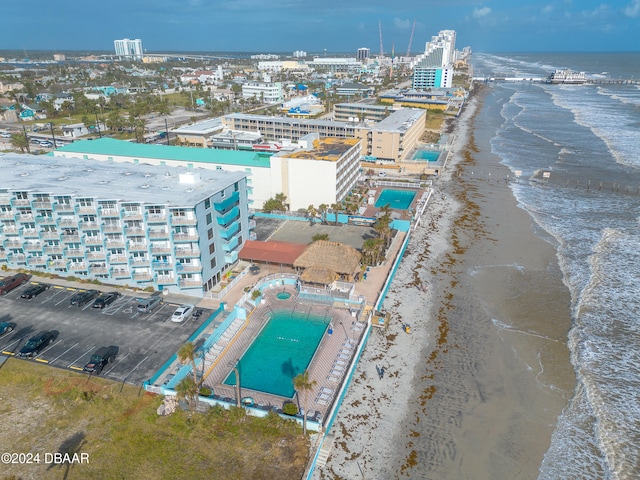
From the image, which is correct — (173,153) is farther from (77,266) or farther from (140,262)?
(140,262)

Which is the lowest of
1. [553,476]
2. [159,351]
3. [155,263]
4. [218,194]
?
[553,476]

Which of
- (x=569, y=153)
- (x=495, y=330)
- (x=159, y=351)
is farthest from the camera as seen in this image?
(x=569, y=153)

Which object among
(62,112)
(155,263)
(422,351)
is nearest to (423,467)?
(422,351)

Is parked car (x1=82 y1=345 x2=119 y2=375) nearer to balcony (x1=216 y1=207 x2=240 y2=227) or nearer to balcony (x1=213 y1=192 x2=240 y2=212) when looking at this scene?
balcony (x1=216 y1=207 x2=240 y2=227)

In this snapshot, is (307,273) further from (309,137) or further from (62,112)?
(62,112)

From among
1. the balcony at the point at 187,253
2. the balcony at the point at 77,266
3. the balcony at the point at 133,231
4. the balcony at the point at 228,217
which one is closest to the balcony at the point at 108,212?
the balcony at the point at 133,231

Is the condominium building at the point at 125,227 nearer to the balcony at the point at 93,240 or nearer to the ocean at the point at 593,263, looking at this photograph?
the balcony at the point at 93,240

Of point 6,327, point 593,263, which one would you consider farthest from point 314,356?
point 593,263
